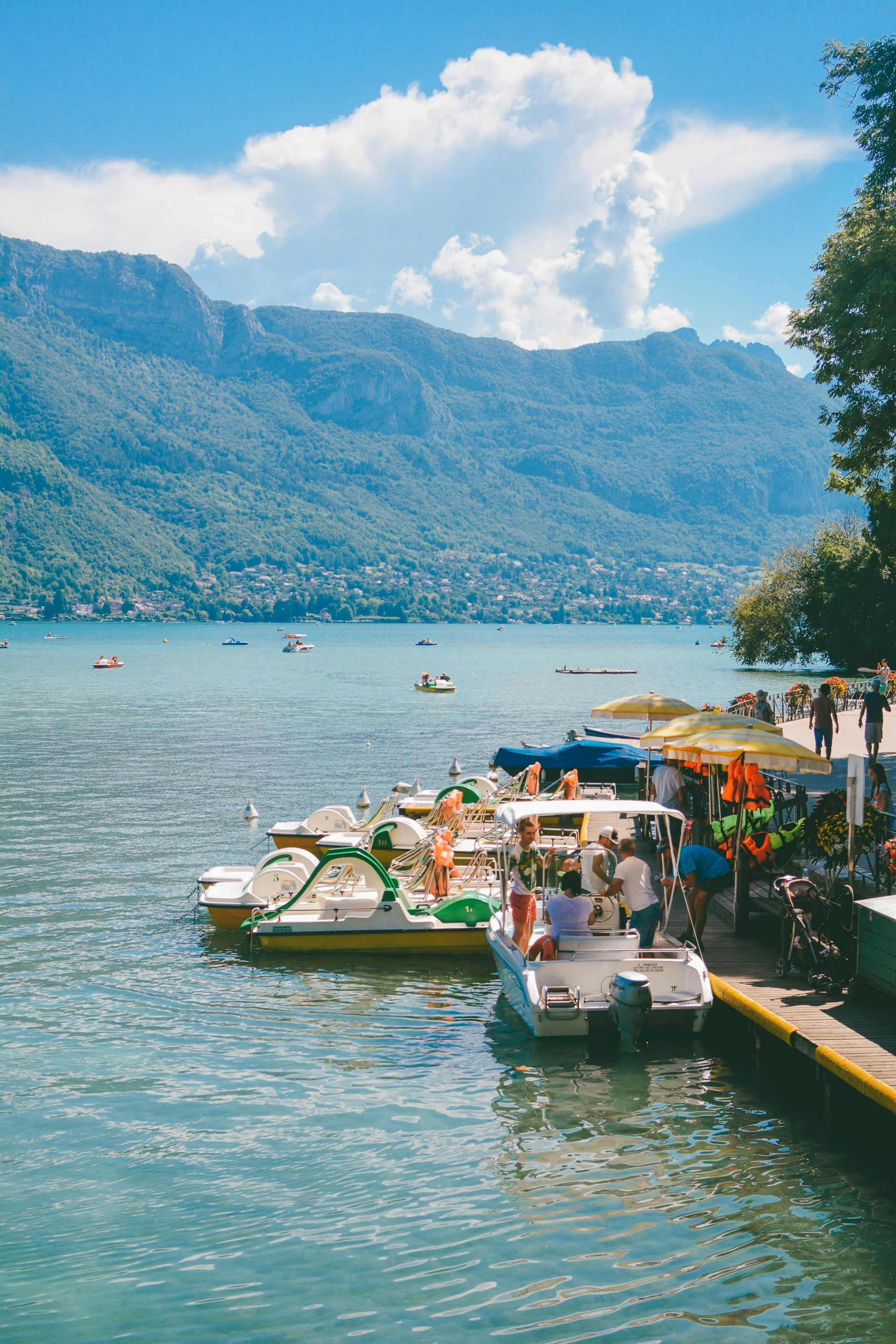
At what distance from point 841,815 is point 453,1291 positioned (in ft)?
26.3

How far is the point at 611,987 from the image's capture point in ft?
40.5

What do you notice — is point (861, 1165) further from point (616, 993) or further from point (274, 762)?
point (274, 762)

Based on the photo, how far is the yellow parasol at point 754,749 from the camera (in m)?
13.9

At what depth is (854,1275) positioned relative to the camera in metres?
8.12

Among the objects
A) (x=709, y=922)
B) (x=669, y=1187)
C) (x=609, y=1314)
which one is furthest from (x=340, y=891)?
(x=609, y=1314)

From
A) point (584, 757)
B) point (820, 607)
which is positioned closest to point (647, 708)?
point (584, 757)

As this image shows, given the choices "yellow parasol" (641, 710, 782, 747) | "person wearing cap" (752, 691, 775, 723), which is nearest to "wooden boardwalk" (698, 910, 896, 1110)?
"yellow parasol" (641, 710, 782, 747)

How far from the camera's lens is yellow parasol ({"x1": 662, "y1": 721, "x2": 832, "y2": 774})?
45.5 feet

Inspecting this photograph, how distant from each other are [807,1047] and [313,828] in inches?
596

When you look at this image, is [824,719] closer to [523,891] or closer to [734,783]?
[734,783]

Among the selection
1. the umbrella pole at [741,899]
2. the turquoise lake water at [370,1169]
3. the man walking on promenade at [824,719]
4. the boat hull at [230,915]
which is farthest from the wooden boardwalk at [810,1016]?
the man walking on promenade at [824,719]

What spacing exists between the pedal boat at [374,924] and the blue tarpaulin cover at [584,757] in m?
9.83

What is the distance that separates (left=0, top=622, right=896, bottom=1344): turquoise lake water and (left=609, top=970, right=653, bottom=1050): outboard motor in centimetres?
49

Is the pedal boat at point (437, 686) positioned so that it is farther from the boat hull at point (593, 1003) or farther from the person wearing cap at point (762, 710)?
the boat hull at point (593, 1003)
